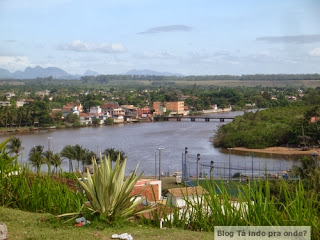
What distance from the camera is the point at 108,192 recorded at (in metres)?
3.89

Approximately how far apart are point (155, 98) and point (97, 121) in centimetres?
2100

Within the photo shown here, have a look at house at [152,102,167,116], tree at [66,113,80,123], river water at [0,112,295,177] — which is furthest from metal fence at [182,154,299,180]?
house at [152,102,167,116]

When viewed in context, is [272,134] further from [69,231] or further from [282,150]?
[69,231]

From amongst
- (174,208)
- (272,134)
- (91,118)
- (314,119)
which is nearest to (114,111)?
(91,118)

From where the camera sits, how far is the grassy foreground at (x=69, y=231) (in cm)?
345

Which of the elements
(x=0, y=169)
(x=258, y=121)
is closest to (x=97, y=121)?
(x=258, y=121)

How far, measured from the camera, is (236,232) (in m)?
3.46

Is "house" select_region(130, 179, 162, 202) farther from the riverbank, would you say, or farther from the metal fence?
the riverbank

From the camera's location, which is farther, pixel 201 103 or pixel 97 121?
pixel 201 103

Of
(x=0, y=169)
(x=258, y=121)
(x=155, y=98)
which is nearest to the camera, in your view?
(x=0, y=169)

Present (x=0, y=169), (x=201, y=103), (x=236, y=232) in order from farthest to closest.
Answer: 1. (x=201, y=103)
2. (x=0, y=169)
3. (x=236, y=232)

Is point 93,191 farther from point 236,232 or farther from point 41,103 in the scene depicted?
point 41,103

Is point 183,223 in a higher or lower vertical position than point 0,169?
lower

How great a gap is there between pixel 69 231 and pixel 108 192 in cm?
48
